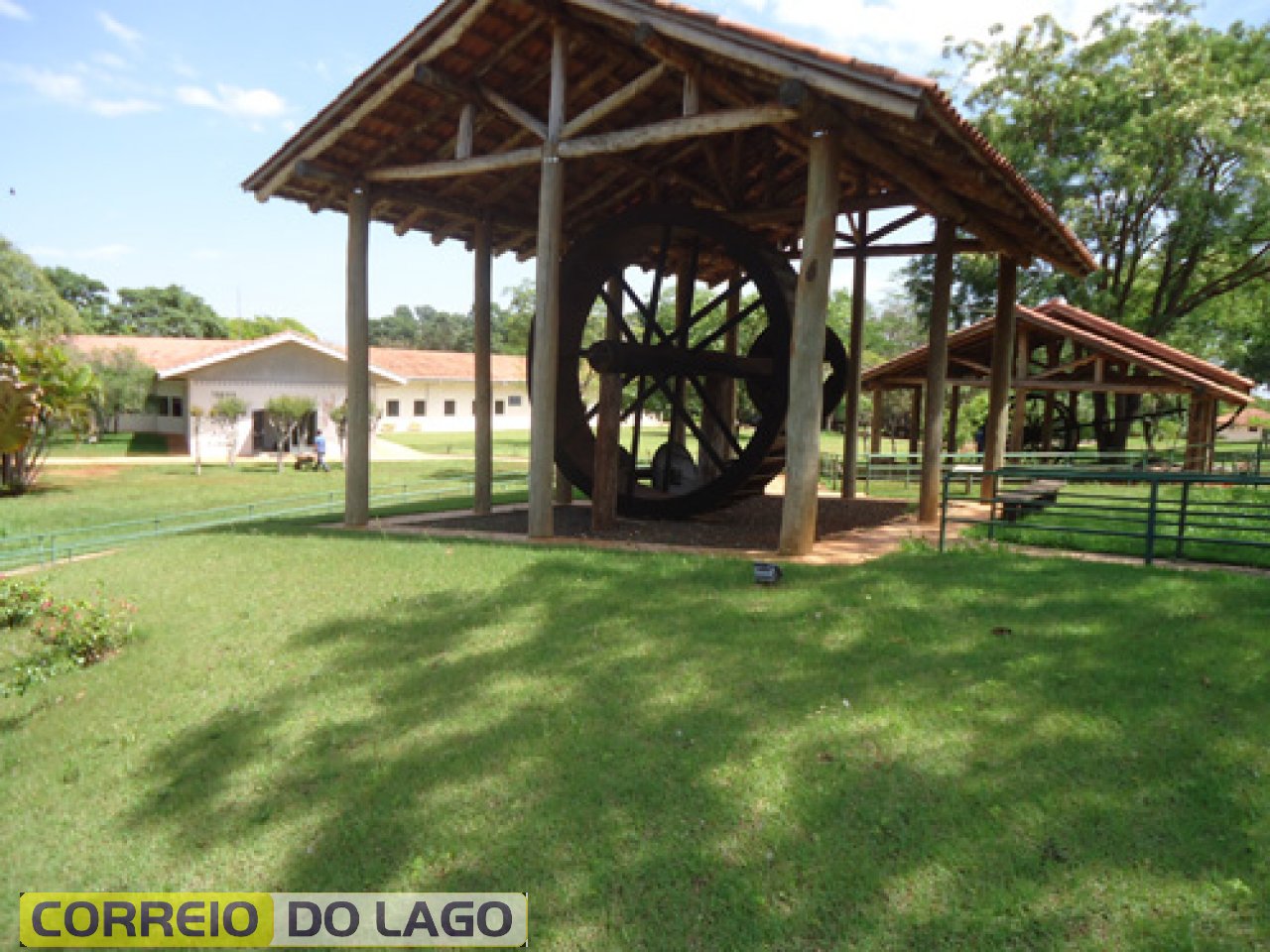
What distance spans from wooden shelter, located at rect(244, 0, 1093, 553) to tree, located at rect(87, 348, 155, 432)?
22783 millimetres

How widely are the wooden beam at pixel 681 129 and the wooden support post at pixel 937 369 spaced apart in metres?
2.98

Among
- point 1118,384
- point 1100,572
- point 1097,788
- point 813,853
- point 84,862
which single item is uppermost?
point 1118,384

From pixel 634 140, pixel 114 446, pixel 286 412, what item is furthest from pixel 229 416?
pixel 634 140

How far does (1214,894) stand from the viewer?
8.41ft

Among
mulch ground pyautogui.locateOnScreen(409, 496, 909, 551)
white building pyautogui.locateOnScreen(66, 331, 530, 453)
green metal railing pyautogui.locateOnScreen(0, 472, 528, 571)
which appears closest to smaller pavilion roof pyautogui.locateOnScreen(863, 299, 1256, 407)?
mulch ground pyautogui.locateOnScreen(409, 496, 909, 551)

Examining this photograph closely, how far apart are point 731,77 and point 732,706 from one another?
223 inches

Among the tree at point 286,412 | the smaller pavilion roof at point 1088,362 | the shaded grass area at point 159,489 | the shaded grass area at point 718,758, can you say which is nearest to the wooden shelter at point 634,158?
the shaded grass area at point 718,758

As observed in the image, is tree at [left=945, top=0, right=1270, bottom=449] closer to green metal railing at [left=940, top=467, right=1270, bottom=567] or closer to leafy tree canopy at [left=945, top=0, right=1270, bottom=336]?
leafy tree canopy at [left=945, top=0, right=1270, bottom=336]

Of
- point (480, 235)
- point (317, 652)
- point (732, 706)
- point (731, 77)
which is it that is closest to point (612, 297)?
point (480, 235)

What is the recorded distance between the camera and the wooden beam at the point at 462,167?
7.54 meters

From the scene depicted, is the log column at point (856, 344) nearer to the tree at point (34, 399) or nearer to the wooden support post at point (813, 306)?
the wooden support post at point (813, 306)

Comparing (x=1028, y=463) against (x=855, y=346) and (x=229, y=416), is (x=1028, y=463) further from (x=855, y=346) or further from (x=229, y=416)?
(x=229, y=416)

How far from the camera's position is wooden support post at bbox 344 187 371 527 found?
342 inches

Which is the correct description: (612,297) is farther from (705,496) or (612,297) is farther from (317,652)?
(317,652)
